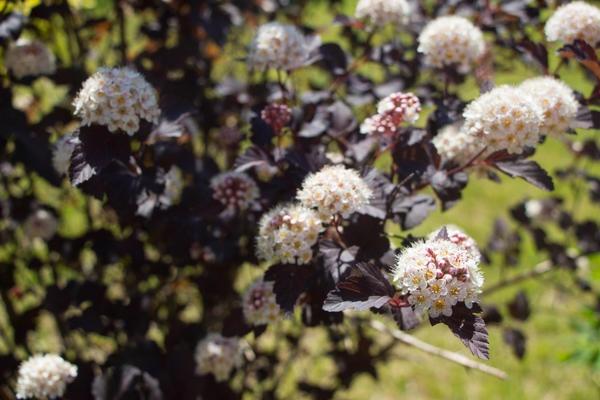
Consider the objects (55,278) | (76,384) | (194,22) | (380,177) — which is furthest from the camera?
(55,278)

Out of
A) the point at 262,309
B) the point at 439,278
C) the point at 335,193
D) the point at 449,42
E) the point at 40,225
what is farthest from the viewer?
the point at 40,225

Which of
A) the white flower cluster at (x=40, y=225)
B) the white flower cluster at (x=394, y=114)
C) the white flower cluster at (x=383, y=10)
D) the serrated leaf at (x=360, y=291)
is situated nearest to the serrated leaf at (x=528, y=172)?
the white flower cluster at (x=394, y=114)

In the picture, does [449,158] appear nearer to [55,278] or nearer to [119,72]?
[119,72]

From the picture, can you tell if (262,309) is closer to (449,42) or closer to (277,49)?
(277,49)

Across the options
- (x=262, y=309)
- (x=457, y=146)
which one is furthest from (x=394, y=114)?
(x=262, y=309)

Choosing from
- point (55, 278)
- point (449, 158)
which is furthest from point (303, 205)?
→ point (55, 278)

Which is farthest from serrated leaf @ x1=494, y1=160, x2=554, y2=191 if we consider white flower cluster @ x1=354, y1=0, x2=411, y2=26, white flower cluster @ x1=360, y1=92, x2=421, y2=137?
white flower cluster @ x1=354, y1=0, x2=411, y2=26
